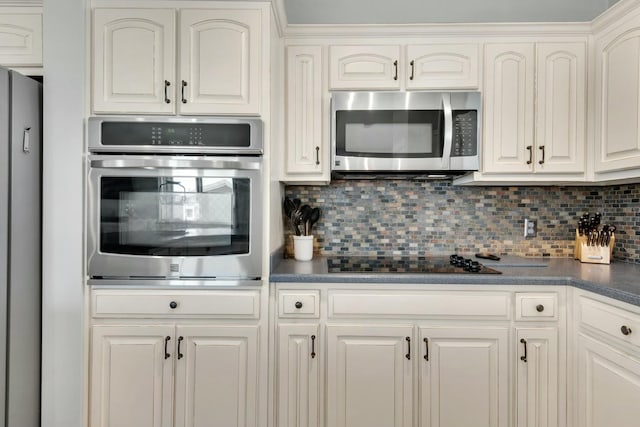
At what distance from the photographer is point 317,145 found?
2.09 metres

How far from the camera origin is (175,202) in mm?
1656

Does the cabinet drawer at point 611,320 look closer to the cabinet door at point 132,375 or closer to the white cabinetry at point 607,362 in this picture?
the white cabinetry at point 607,362

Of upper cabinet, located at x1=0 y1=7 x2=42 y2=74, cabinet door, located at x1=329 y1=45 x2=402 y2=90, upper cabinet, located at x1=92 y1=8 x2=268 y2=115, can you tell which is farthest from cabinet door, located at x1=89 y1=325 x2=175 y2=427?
cabinet door, located at x1=329 y1=45 x2=402 y2=90

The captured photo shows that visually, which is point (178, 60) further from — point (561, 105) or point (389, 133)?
point (561, 105)

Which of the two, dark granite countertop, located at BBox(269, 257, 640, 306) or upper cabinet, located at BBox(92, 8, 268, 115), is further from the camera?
upper cabinet, located at BBox(92, 8, 268, 115)

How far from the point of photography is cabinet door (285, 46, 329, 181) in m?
2.08

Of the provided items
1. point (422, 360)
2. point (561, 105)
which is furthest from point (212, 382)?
point (561, 105)

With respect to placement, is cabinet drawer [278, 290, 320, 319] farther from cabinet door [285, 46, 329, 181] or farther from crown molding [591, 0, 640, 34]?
crown molding [591, 0, 640, 34]

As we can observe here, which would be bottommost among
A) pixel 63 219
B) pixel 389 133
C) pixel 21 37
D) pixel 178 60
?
pixel 63 219

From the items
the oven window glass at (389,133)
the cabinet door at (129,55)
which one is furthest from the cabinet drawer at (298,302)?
the cabinet door at (129,55)

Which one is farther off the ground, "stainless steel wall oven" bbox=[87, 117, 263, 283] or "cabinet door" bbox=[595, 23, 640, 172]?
"cabinet door" bbox=[595, 23, 640, 172]

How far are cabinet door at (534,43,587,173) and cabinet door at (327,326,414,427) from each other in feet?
4.31

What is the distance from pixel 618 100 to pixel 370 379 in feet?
6.18

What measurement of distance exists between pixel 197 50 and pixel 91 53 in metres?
0.49
